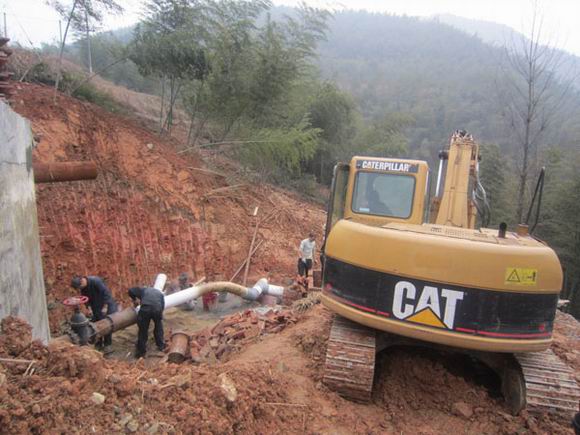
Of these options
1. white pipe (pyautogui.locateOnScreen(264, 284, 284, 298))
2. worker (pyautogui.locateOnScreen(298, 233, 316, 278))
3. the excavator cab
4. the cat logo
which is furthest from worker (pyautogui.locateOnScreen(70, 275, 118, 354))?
the cat logo

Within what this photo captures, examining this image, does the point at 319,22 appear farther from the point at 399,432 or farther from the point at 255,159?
the point at 399,432

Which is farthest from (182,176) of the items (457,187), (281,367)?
(281,367)

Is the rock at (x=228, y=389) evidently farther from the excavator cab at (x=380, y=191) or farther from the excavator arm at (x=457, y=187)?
the excavator arm at (x=457, y=187)

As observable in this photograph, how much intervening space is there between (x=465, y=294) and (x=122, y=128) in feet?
31.7

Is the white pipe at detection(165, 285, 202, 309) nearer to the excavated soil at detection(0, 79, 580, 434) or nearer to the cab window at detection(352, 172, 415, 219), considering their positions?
the excavated soil at detection(0, 79, 580, 434)

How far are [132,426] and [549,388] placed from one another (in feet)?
10.6

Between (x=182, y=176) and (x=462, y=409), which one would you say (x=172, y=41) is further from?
(x=462, y=409)

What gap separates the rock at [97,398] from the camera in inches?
88.5

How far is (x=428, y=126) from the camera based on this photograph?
6253 cm

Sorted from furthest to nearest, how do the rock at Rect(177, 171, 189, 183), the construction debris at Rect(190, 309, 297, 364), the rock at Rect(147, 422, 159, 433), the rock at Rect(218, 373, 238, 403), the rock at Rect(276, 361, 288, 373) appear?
1. the rock at Rect(177, 171, 189, 183)
2. the construction debris at Rect(190, 309, 297, 364)
3. the rock at Rect(276, 361, 288, 373)
4. the rock at Rect(218, 373, 238, 403)
5. the rock at Rect(147, 422, 159, 433)

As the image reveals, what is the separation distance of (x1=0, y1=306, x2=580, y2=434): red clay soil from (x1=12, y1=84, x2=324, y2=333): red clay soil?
453 centimetres

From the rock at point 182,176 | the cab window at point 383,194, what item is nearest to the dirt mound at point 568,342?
the cab window at point 383,194

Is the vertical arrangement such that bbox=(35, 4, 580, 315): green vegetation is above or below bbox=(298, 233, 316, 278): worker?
above

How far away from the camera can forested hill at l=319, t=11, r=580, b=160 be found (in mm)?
57094
